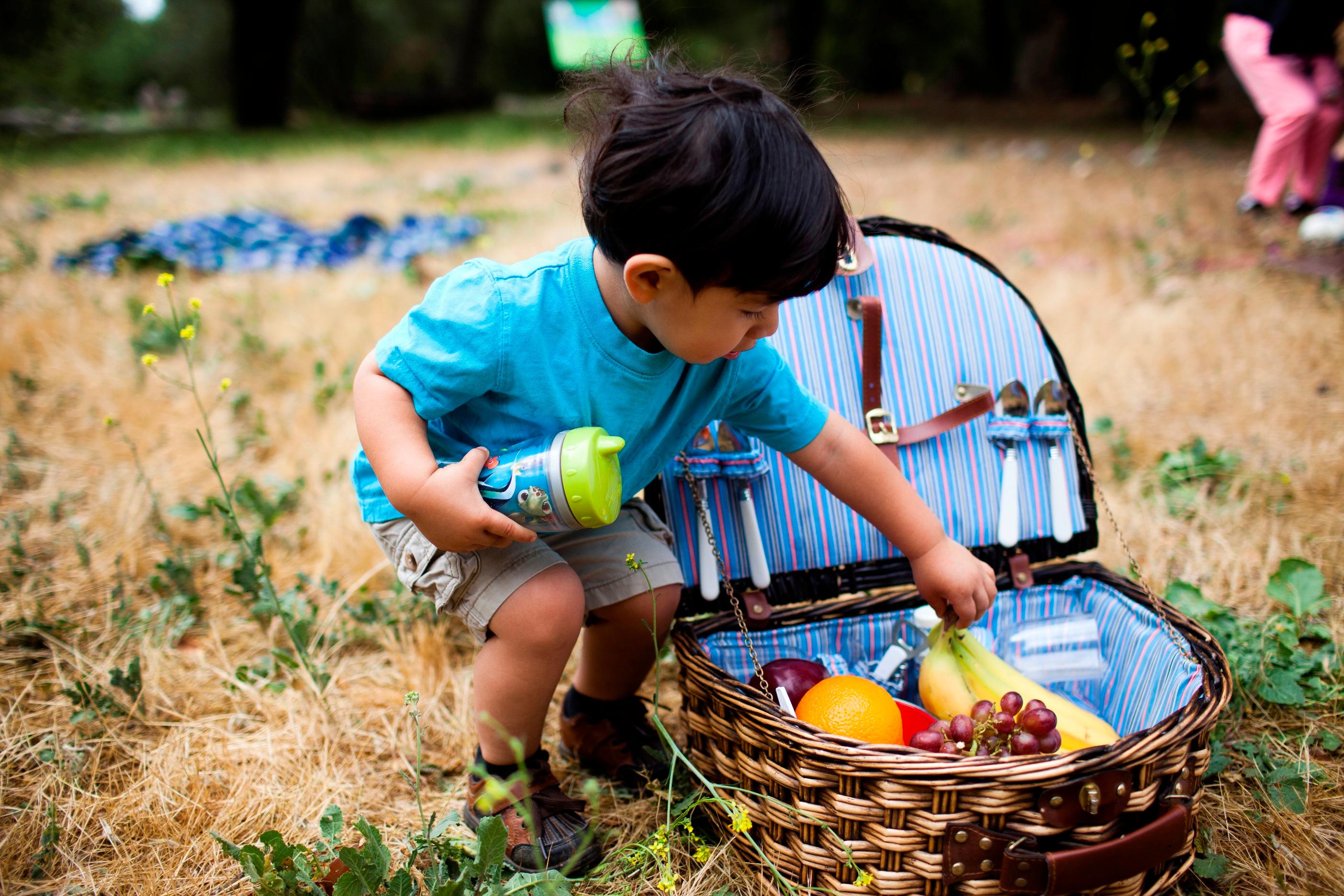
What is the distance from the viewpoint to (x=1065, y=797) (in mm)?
1135

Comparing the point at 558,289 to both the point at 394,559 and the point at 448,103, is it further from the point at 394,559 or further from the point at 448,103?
the point at 448,103

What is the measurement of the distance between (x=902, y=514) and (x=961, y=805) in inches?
18.3

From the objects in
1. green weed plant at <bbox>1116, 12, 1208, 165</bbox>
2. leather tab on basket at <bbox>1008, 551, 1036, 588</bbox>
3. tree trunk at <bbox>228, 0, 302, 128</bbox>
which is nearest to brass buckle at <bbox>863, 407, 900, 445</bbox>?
leather tab on basket at <bbox>1008, 551, 1036, 588</bbox>

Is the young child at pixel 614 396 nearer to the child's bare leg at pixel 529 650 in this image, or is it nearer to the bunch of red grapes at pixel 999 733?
the child's bare leg at pixel 529 650

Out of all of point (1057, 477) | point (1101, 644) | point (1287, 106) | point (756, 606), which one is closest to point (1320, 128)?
point (1287, 106)

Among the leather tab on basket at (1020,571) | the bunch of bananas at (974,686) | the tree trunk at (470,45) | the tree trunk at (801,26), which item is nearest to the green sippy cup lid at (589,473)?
the bunch of bananas at (974,686)

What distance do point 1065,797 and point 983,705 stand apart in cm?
20

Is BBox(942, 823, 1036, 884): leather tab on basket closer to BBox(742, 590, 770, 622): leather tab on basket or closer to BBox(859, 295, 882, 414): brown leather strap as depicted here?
BBox(742, 590, 770, 622): leather tab on basket

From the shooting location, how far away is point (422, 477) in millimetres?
1144

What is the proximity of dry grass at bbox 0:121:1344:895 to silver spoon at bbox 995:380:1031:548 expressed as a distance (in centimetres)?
53

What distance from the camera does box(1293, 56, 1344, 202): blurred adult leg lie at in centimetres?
424

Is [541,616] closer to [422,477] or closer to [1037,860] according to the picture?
[422,477]

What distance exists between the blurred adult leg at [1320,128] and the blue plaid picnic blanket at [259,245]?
164 inches

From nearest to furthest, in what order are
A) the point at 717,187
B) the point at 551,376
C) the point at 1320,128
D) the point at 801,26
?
the point at 717,187 → the point at 551,376 → the point at 1320,128 → the point at 801,26
